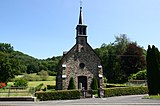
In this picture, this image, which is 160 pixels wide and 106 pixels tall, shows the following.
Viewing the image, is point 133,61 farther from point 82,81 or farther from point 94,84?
point 82,81

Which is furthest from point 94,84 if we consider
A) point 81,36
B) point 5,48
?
point 5,48

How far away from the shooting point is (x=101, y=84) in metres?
36.3

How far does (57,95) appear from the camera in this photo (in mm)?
26609

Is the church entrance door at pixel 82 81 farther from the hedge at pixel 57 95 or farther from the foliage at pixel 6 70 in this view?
the foliage at pixel 6 70

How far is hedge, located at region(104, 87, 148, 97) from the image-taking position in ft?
96.9

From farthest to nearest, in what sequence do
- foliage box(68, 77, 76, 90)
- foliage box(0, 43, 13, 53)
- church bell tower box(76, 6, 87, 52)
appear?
1. foliage box(0, 43, 13, 53)
2. church bell tower box(76, 6, 87, 52)
3. foliage box(68, 77, 76, 90)

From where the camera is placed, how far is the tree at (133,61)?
5200 cm

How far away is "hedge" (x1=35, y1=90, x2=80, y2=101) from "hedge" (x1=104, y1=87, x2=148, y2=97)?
4289 millimetres

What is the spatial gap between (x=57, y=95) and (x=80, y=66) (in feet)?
36.4

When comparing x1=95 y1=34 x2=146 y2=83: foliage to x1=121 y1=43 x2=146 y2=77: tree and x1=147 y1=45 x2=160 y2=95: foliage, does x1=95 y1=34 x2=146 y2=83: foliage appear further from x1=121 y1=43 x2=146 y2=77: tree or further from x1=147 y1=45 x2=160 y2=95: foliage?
x1=147 y1=45 x2=160 y2=95: foliage

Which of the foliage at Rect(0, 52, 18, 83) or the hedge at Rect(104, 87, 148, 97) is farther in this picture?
the foliage at Rect(0, 52, 18, 83)

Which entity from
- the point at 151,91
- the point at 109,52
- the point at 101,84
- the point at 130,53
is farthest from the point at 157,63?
the point at 109,52

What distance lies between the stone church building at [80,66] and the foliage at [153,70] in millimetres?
13059

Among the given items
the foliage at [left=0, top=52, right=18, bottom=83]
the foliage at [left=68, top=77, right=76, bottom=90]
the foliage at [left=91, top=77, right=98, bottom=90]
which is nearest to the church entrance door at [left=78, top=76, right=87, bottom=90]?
the foliage at [left=91, top=77, right=98, bottom=90]
